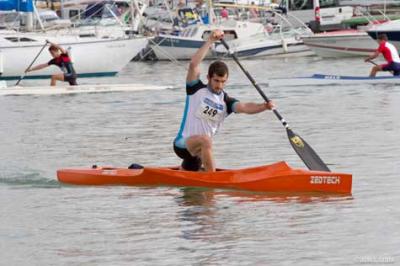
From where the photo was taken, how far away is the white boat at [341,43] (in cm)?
4409

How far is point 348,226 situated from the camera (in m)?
11.5

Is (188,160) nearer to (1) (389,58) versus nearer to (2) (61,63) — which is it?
(1) (389,58)

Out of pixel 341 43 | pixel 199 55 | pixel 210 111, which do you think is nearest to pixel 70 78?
pixel 341 43

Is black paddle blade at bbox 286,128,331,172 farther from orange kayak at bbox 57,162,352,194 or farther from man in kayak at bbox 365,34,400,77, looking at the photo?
man in kayak at bbox 365,34,400,77

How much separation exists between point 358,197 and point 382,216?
1.15 m

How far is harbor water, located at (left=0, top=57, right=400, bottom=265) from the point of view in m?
10.6

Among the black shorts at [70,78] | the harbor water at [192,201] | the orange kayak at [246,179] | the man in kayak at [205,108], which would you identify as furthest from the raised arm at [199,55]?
the black shorts at [70,78]

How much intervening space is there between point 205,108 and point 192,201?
3.19ft

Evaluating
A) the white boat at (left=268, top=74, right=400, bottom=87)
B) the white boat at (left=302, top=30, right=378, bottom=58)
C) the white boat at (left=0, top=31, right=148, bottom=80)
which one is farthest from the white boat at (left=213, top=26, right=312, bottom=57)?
the white boat at (left=268, top=74, right=400, bottom=87)

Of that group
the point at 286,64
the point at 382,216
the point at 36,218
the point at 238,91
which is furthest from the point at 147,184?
the point at 286,64

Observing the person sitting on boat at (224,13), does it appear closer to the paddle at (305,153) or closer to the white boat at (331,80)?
the white boat at (331,80)

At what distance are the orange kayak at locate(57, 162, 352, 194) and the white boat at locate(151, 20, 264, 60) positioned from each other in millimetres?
32321

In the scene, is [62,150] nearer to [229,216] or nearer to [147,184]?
[147,184]

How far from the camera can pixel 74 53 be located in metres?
37.0
